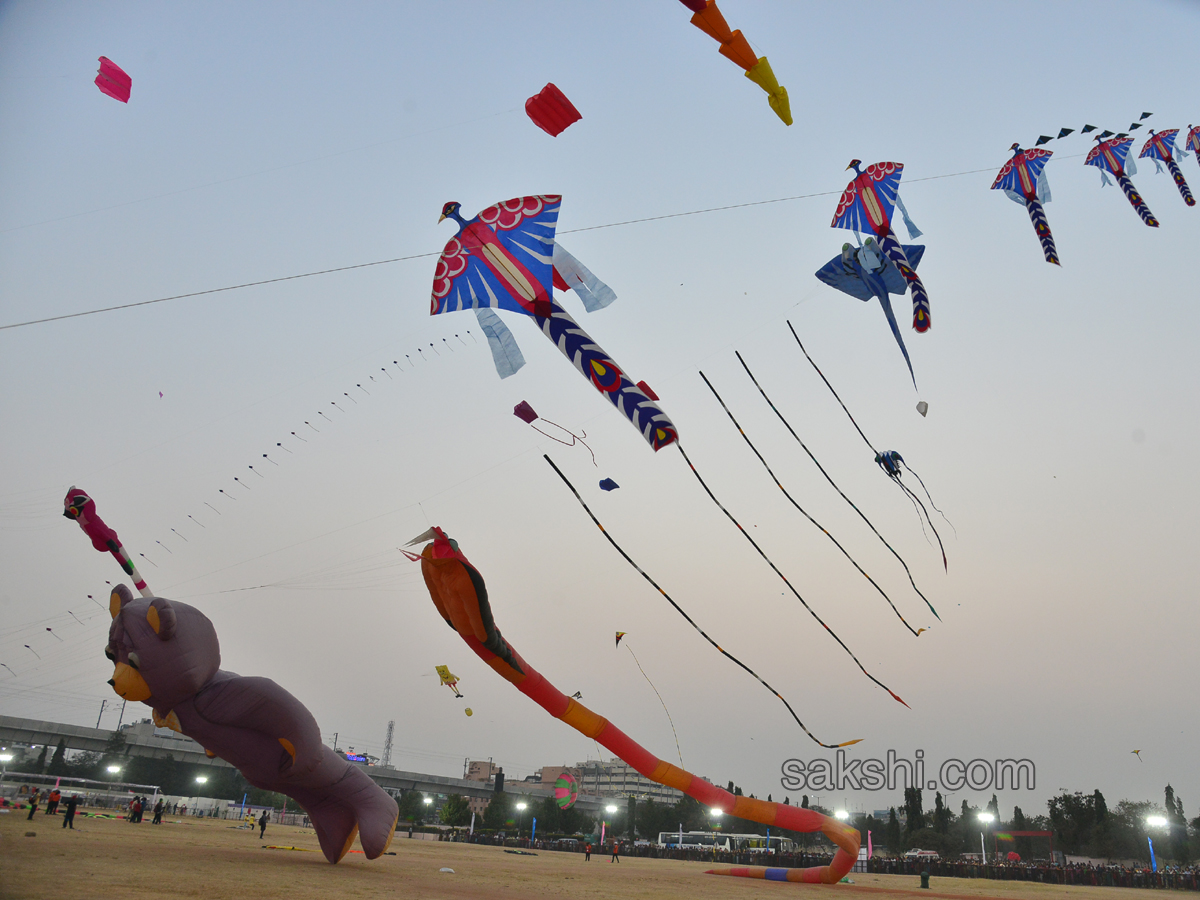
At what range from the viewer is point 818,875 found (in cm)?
1758

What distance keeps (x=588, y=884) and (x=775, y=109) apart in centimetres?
1460

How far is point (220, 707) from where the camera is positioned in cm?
1131

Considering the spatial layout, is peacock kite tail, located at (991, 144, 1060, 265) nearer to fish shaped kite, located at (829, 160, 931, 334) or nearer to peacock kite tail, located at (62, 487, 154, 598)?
fish shaped kite, located at (829, 160, 931, 334)

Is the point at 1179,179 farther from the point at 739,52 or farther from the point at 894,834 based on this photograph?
the point at 894,834

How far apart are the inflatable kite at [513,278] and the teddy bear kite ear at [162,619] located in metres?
6.18

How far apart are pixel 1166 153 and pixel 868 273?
10517 mm

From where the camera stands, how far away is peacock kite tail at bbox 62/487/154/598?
1220 cm

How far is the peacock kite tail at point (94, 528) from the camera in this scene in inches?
480

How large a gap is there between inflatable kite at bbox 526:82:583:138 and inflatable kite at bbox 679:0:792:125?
2016mm

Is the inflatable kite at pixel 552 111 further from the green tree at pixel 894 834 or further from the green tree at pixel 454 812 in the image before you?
the green tree at pixel 894 834

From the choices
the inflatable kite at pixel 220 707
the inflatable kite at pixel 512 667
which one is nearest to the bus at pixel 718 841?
the inflatable kite at pixel 512 667

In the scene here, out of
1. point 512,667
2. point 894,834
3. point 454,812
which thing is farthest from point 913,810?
point 512,667

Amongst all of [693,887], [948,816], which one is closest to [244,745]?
[693,887]

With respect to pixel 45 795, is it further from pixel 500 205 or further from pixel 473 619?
pixel 500 205
